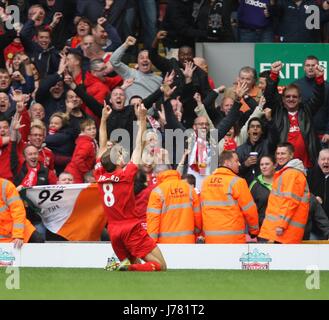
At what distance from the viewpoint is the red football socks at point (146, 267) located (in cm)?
1656

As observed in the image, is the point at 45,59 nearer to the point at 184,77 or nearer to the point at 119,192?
the point at 184,77

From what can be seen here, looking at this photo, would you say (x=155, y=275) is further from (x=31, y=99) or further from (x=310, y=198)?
(x=31, y=99)

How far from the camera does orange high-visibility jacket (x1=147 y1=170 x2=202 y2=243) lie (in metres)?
17.6

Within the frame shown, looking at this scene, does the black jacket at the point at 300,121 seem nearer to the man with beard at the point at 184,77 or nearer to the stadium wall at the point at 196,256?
the man with beard at the point at 184,77

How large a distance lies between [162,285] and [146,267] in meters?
1.61

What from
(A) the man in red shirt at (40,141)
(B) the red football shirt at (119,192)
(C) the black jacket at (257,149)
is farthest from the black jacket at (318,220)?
(A) the man in red shirt at (40,141)

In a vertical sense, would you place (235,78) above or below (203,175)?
above

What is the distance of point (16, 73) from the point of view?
2200cm

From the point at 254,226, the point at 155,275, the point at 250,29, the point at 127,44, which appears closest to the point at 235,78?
the point at 250,29

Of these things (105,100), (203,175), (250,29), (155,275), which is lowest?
(155,275)

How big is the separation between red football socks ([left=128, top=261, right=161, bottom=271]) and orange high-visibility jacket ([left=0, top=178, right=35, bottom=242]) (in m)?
1.87

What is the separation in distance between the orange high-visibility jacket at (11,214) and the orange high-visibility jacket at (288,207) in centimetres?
321

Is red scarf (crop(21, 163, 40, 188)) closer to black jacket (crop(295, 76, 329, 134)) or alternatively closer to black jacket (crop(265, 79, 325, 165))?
black jacket (crop(265, 79, 325, 165))

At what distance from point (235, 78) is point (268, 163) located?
15.1 ft
